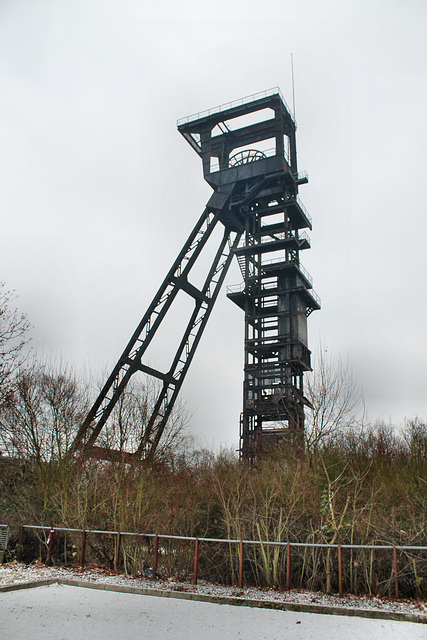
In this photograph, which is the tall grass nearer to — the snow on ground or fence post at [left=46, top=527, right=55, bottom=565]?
fence post at [left=46, top=527, right=55, bottom=565]

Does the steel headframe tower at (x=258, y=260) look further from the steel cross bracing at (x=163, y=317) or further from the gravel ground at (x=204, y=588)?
the gravel ground at (x=204, y=588)

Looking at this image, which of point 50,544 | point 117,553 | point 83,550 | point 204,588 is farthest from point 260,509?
point 50,544

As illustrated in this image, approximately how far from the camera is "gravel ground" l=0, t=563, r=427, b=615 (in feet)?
24.5

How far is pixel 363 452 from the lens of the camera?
11.5 metres

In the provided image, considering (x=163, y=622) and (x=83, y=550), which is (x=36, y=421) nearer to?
(x=83, y=550)

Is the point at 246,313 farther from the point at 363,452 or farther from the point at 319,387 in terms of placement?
the point at 363,452

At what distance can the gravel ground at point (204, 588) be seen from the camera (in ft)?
24.5

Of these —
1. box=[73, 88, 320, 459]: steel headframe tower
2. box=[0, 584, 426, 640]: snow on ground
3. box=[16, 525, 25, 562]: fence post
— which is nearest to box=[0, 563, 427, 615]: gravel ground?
box=[16, 525, 25, 562]: fence post

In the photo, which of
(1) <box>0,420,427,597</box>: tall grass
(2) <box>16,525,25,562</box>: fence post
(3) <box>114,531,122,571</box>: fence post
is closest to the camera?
(1) <box>0,420,427,597</box>: tall grass

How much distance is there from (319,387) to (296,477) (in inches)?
164

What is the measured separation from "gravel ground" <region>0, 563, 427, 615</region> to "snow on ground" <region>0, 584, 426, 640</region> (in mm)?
645

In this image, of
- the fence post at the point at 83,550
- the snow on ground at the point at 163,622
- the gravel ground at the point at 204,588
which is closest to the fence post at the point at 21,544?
the gravel ground at the point at 204,588

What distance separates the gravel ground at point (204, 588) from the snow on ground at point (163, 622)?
645 mm

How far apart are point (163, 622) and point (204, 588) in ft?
7.97
